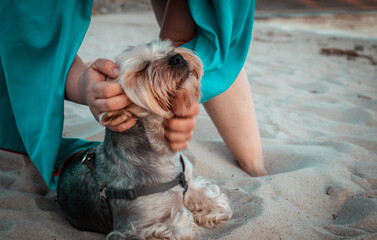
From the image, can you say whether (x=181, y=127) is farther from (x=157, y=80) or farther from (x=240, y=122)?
(x=240, y=122)

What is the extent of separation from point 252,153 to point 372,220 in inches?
51.4

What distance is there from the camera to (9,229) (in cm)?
233

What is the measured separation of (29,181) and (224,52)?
219cm

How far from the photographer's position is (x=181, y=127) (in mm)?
2115

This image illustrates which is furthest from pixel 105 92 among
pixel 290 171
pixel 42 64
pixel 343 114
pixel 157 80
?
pixel 343 114

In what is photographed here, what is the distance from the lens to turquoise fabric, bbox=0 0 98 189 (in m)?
2.36

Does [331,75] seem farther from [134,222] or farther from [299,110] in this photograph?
[134,222]

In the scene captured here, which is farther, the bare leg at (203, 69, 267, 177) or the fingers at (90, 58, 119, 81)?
the bare leg at (203, 69, 267, 177)

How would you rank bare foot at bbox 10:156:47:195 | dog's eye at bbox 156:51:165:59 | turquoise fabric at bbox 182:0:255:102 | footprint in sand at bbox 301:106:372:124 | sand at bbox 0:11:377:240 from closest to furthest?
dog's eye at bbox 156:51:165:59
sand at bbox 0:11:377:240
turquoise fabric at bbox 182:0:255:102
bare foot at bbox 10:156:47:195
footprint in sand at bbox 301:106:372:124

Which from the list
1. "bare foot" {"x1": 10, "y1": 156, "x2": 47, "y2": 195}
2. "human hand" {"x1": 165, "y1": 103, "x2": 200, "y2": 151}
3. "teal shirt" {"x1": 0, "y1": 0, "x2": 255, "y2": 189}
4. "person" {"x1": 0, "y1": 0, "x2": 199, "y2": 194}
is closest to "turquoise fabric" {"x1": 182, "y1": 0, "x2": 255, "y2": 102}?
"teal shirt" {"x1": 0, "y1": 0, "x2": 255, "y2": 189}

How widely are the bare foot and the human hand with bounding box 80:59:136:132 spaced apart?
54.6 inches

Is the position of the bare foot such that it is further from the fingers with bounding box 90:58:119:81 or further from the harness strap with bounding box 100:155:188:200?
the fingers with bounding box 90:58:119:81

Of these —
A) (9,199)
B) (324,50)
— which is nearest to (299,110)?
(9,199)

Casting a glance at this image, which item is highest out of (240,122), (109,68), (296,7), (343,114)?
(109,68)
